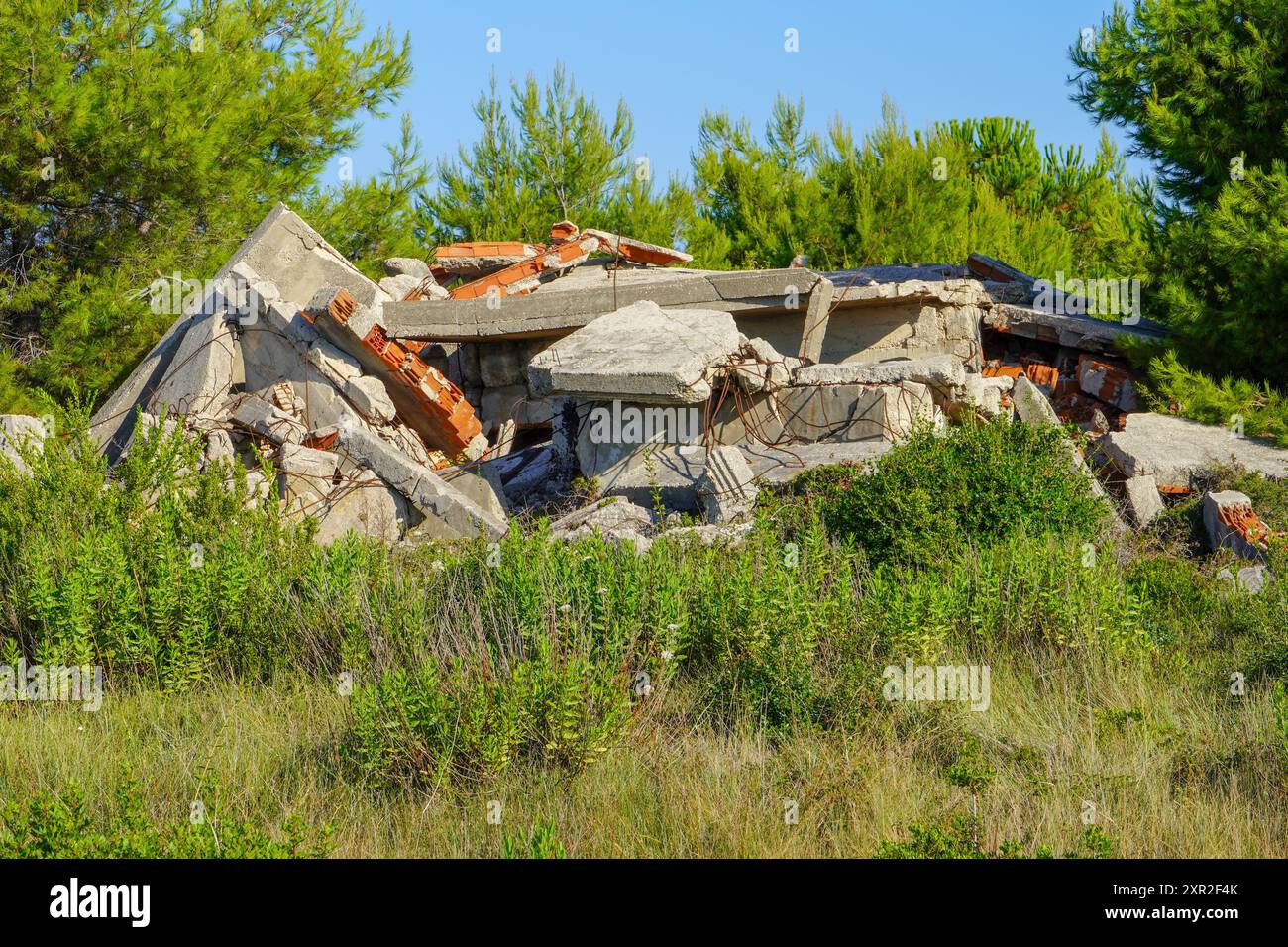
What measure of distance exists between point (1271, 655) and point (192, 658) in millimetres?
5434

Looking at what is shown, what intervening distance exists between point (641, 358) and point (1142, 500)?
12.8ft

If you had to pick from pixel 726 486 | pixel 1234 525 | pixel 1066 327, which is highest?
pixel 1066 327

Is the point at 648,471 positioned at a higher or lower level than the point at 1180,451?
lower

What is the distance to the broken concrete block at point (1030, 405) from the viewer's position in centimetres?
1020

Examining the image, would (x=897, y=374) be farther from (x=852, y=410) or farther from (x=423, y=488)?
(x=423, y=488)

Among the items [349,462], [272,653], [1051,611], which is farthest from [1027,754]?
[349,462]

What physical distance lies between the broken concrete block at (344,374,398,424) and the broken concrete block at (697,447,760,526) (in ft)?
11.9

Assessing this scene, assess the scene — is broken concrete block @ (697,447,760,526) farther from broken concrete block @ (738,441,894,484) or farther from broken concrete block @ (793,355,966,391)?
broken concrete block @ (793,355,966,391)

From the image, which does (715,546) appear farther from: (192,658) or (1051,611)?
(192,658)

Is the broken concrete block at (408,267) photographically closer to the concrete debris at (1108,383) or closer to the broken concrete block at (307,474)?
the broken concrete block at (307,474)

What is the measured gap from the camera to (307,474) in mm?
10055

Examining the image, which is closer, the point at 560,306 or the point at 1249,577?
the point at 1249,577

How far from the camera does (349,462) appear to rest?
10055mm

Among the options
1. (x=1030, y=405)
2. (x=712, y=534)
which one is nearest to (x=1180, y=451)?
(x=1030, y=405)
